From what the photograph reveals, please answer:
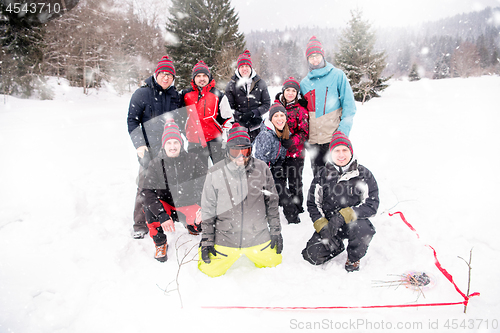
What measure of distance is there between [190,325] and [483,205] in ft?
12.3

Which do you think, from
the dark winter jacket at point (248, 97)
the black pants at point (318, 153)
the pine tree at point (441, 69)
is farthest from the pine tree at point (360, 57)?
the pine tree at point (441, 69)

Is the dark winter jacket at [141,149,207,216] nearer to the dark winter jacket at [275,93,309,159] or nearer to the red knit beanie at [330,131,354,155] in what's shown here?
the dark winter jacket at [275,93,309,159]

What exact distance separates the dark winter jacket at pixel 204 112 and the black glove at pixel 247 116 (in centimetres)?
33

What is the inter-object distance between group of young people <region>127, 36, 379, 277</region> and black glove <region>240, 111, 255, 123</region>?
2 centimetres

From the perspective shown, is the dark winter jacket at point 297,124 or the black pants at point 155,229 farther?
the dark winter jacket at point 297,124

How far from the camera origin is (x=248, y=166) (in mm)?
2600

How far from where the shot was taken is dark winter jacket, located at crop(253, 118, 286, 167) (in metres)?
3.12

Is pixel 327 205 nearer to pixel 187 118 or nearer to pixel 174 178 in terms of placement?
pixel 174 178

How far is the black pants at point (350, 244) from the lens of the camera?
2.50 meters

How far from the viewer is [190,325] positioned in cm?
198

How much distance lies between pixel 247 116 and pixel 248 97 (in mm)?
298

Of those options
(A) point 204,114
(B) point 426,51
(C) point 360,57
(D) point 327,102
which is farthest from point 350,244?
(B) point 426,51

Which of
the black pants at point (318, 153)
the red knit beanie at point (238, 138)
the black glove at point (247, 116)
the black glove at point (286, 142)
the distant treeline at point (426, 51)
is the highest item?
the distant treeline at point (426, 51)

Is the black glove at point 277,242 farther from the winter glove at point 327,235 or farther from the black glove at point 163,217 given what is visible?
the black glove at point 163,217
